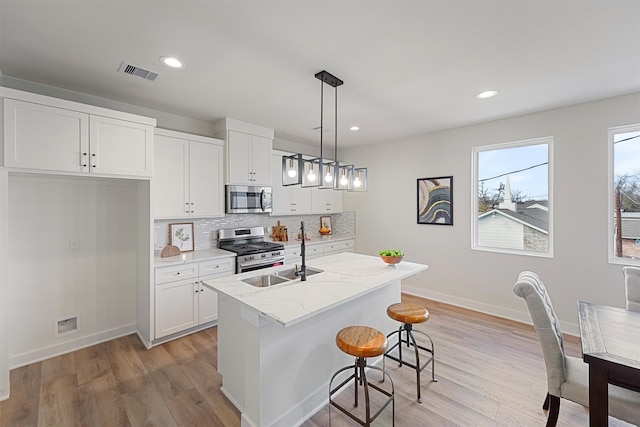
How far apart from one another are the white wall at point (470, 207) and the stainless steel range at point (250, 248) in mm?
1985

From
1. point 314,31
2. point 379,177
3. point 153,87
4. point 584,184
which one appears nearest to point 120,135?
point 153,87

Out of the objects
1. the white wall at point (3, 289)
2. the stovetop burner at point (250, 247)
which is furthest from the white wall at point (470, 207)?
the white wall at point (3, 289)

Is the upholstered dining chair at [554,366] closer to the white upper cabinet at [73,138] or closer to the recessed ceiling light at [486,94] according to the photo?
the recessed ceiling light at [486,94]

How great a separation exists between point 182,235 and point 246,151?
141 cm

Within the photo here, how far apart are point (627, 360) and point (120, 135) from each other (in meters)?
3.91

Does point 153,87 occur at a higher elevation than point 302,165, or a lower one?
higher

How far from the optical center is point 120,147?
2629 millimetres

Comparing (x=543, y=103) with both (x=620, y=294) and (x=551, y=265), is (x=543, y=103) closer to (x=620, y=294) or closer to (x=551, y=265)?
(x=551, y=265)

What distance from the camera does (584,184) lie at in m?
3.09

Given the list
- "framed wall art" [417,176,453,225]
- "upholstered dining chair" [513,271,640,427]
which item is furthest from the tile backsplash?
"upholstered dining chair" [513,271,640,427]

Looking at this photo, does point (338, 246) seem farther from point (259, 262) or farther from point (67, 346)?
point (67, 346)

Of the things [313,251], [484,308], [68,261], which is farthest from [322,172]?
[484,308]

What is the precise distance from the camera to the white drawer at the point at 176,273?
291cm

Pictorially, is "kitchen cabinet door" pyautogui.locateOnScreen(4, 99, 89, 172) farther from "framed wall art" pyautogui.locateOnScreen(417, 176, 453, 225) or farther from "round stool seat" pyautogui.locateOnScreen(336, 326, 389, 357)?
"framed wall art" pyautogui.locateOnScreen(417, 176, 453, 225)
